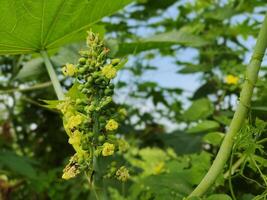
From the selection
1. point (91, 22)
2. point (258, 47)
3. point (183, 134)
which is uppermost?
point (91, 22)

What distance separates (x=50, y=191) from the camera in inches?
90.3

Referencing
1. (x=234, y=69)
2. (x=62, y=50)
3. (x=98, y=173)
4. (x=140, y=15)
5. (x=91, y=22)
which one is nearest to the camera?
(x=98, y=173)

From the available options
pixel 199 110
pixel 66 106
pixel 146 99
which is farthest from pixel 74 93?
pixel 146 99

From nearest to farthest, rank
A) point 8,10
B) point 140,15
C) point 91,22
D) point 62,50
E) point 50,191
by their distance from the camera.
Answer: point 8,10 < point 91,22 < point 62,50 < point 50,191 < point 140,15

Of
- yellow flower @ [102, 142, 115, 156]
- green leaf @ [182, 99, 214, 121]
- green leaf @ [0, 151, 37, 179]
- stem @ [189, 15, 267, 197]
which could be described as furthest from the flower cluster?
green leaf @ [182, 99, 214, 121]

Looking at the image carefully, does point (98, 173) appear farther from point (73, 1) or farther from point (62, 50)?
point (62, 50)

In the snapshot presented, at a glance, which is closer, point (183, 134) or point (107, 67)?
point (107, 67)

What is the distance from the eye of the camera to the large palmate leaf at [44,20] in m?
1.00

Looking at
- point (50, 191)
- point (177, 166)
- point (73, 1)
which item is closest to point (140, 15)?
point (50, 191)

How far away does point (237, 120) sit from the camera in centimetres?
85

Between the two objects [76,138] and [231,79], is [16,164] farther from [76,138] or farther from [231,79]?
[76,138]

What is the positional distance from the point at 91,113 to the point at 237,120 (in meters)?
0.25

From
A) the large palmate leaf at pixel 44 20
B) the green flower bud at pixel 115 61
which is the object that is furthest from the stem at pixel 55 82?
the green flower bud at pixel 115 61

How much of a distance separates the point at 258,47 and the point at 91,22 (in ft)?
1.28
